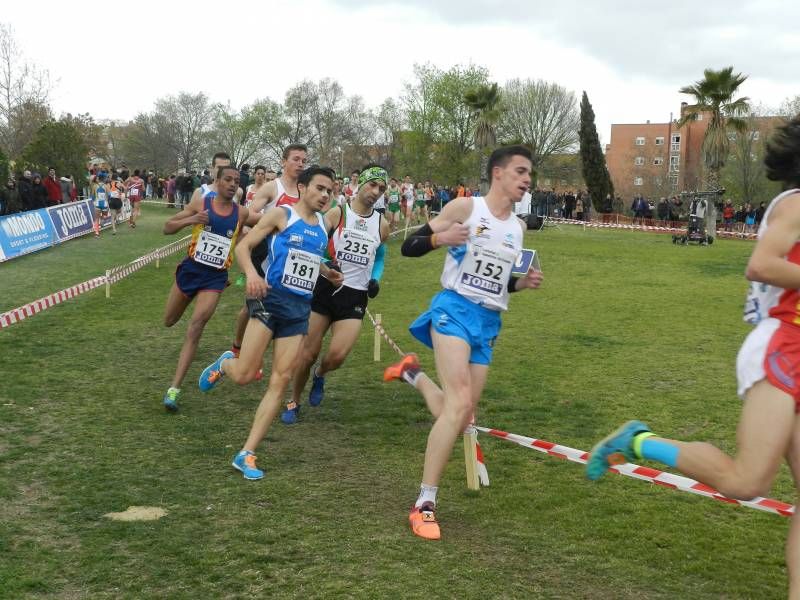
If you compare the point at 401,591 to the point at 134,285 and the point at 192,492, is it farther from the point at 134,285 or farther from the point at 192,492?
the point at 134,285

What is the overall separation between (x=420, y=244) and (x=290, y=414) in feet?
8.79

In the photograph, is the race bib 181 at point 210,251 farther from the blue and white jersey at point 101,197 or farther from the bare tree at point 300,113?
the bare tree at point 300,113

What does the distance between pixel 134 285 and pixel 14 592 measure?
1217 centimetres

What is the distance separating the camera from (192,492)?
510 centimetres

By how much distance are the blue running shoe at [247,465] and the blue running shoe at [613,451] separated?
250 centimetres

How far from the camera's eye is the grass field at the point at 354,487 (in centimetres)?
397

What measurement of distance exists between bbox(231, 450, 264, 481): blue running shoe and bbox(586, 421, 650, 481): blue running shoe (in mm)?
2497

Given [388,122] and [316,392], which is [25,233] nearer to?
[316,392]

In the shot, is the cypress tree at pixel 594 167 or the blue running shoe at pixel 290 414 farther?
the cypress tree at pixel 594 167

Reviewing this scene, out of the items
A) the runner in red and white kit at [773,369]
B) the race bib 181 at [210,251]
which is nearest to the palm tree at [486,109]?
the race bib 181 at [210,251]

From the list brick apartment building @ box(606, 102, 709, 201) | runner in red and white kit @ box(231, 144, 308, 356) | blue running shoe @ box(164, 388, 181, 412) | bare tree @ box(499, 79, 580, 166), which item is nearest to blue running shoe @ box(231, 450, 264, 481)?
blue running shoe @ box(164, 388, 181, 412)

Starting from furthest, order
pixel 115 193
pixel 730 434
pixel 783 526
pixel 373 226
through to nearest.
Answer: pixel 115 193 < pixel 373 226 < pixel 730 434 < pixel 783 526

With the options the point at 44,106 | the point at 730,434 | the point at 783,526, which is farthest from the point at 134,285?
the point at 44,106

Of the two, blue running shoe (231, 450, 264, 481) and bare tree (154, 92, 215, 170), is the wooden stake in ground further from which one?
bare tree (154, 92, 215, 170)
